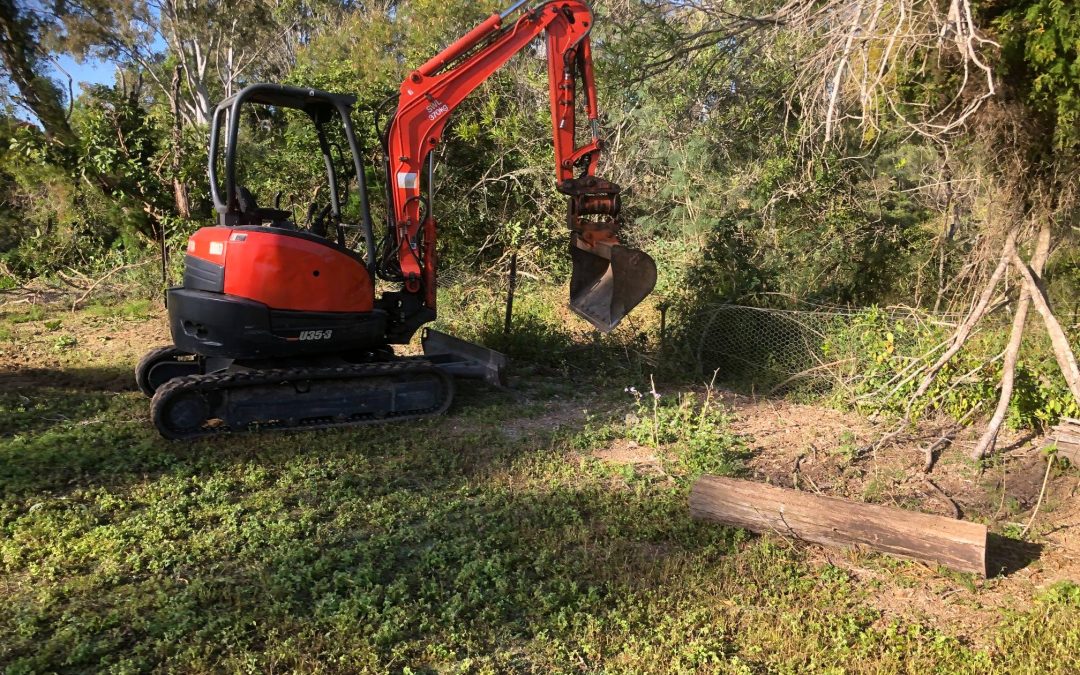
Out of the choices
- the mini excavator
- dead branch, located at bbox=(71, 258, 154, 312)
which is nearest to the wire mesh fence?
the mini excavator

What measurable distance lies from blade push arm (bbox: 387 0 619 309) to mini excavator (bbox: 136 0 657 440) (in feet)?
0.04

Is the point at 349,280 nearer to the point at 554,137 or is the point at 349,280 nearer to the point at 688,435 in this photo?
the point at 554,137

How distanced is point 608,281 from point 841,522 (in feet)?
11.0

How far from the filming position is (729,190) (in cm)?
1180

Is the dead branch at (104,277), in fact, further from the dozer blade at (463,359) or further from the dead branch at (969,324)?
the dead branch at (969,324)

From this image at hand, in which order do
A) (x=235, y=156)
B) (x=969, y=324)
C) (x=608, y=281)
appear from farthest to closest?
(x=608, y=281) < (x=235, y=156) < (x=969, y=324)

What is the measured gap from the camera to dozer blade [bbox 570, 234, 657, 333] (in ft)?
22.7

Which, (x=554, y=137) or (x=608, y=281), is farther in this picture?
(x=608, y=281)

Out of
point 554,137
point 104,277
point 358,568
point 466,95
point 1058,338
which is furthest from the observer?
point 104,277

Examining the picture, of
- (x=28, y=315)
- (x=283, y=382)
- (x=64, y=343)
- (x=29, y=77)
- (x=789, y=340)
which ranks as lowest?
(x=789, y=340)

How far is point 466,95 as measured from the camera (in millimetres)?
6719

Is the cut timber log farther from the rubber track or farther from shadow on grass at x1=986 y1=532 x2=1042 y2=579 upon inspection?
the rubber track

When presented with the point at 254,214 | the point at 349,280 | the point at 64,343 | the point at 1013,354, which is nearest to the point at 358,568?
the point at 349,280

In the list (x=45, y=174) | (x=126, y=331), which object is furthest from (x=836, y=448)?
(x=45, y=174)
